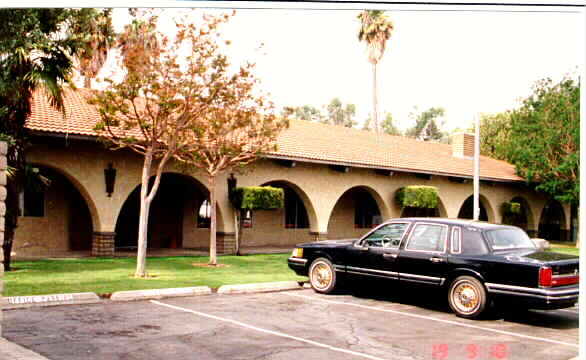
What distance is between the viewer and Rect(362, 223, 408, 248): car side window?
10.7 metres

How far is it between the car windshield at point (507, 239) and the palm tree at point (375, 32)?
30.1 meters

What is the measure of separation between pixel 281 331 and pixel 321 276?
3.72 metres

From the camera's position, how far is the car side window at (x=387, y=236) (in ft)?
35.2

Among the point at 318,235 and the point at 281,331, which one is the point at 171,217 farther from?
the point at 281,331

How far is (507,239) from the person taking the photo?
1001cm

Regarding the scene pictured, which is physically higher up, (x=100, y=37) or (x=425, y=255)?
(x=100, y=37)

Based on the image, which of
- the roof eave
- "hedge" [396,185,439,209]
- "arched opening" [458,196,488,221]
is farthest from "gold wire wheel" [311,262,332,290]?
"arched opening" [458,196,488,221]

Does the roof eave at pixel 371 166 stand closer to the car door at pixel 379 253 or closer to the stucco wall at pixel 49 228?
the stucco wall at pixel 49 228

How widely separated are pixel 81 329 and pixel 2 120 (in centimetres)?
648

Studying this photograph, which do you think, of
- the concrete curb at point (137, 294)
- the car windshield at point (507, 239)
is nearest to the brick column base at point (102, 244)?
the concrete curb at point (137, 294)

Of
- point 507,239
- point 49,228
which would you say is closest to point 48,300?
point 507,239

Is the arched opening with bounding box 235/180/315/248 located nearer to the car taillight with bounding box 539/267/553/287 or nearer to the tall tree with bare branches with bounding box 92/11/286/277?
the tall tree with bare branches with bounding box 92/11/286/277

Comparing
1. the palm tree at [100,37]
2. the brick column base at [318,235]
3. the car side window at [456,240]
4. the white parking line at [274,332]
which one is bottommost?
the white parking line at [274,332]

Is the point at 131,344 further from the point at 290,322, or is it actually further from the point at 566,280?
the point at 566,280
